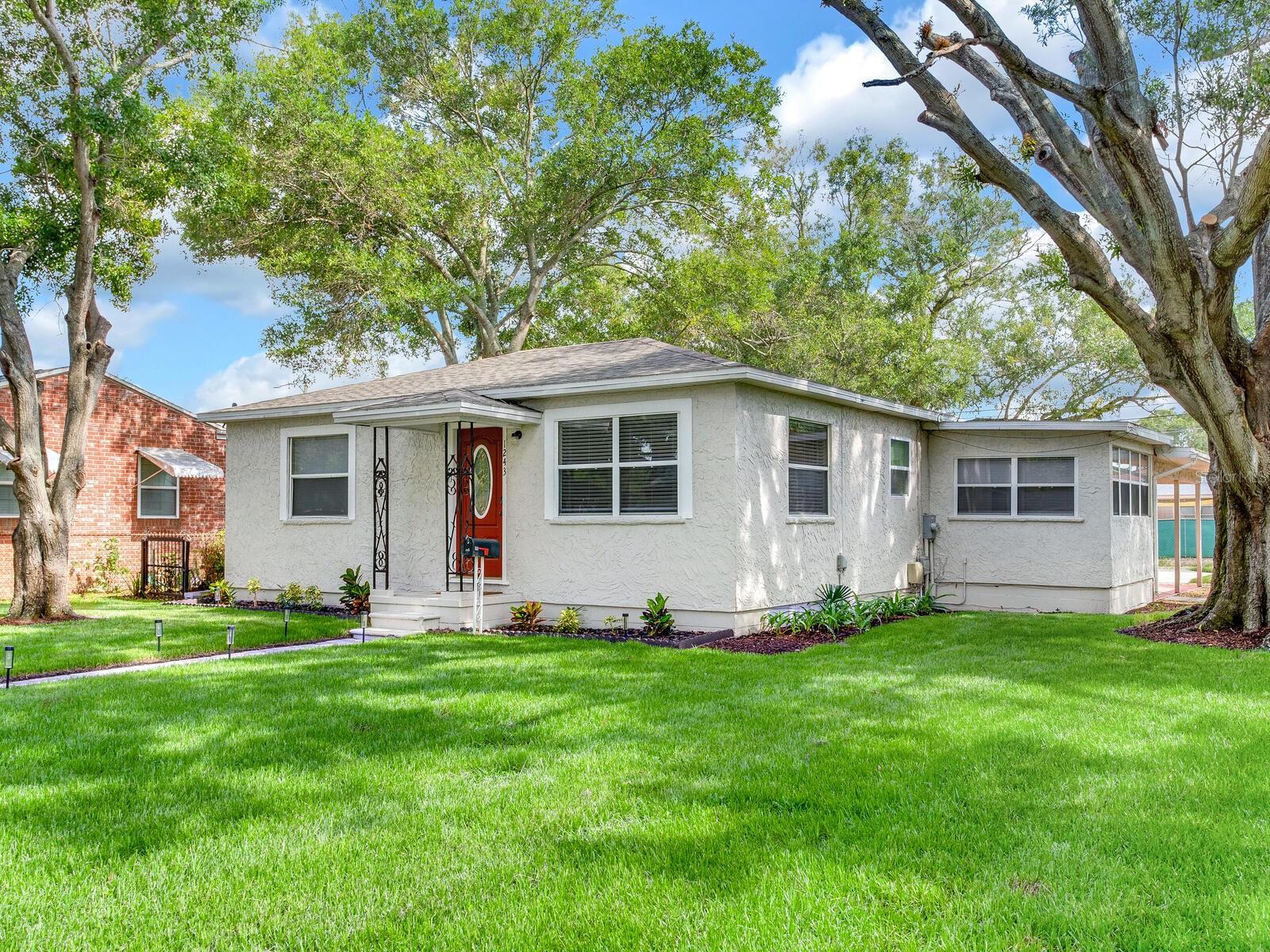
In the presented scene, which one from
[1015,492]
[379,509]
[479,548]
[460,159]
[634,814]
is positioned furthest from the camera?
[460,159]

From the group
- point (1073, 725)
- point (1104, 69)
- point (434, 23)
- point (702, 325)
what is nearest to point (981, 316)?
point (702, 325)

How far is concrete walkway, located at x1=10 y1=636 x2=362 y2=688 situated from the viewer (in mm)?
8312

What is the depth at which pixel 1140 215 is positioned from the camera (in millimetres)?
9594

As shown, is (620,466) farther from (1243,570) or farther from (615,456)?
(1243,570)

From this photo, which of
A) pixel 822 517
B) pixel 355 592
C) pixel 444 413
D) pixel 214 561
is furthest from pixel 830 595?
pixel 214 561

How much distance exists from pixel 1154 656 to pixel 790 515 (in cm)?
437

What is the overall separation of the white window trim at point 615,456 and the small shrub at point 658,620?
1.00m

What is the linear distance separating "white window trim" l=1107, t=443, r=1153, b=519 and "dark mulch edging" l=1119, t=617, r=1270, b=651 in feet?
11.7

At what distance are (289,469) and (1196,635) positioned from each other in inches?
511

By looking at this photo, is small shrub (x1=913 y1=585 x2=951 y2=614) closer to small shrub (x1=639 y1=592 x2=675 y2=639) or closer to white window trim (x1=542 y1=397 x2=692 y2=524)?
small shrub (x1=639 y1=592 x2=675 y2=639)

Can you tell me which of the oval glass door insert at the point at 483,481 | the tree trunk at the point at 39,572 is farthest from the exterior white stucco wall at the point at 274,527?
the tree trunk at the point at 39,572

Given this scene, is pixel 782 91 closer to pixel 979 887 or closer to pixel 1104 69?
pixel 1104 69

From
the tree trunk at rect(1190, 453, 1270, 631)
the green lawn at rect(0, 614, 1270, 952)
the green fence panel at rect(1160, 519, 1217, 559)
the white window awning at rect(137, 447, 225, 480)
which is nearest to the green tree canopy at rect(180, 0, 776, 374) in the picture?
the white window awning at rect(137, 447, 225, 480)

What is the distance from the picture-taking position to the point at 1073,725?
6.25 m
